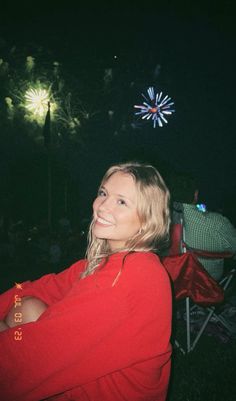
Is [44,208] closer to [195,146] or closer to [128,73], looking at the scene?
[128,73]

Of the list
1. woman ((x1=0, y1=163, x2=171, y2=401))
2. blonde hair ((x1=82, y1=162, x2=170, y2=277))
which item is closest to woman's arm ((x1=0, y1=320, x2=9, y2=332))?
woman ((x1=0, y1=163, x2=171, y2=401))

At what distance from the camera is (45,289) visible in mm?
1873

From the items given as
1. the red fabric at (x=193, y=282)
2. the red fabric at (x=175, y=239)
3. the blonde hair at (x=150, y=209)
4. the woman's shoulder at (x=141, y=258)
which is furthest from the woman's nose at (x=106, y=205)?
the red fabric at (x=175, y=239)

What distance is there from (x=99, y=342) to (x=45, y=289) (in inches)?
32.0

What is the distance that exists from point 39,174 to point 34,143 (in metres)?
1.58

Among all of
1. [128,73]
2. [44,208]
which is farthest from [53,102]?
[128,73]

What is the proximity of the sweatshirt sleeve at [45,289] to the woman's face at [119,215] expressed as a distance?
47 centimetres

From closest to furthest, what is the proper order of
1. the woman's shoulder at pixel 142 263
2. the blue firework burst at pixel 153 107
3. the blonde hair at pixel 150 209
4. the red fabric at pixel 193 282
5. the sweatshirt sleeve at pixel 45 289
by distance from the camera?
the woman's shoulder at pixel 142 263 < the blonde hair at pixel 150 209 < the sweatshirt sleeve at pixel 45 289 < the red fabric at pixel 193 282 < the blue firework burst at pixel 153 107

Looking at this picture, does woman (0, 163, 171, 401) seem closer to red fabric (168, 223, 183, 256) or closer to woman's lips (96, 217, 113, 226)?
woman's lips (96, 217, 113, 226)

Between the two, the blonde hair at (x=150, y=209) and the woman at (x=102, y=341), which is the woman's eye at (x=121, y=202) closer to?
the blonde hair at (x=150, y=209)

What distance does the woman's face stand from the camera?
1530 millimetres

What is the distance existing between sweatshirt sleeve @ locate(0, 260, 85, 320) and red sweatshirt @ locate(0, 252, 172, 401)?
63 centimetres

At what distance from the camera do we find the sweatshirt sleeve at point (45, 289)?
71.4 inches

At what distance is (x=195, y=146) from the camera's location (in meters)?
23.9
